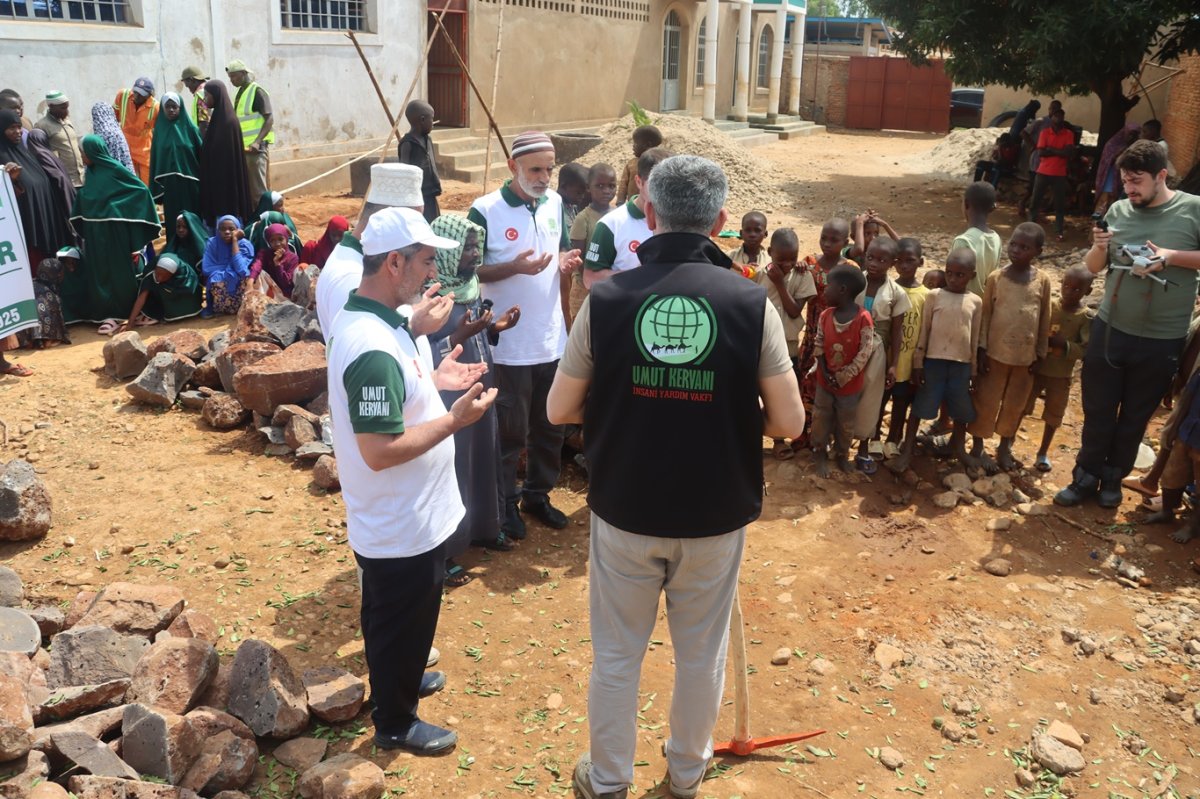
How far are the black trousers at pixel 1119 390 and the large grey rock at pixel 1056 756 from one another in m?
2.38

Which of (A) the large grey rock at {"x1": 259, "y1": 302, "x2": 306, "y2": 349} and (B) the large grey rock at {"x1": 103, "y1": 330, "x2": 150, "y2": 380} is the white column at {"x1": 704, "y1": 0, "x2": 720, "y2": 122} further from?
(B) the large grey rock at {"x1": 103, "y1": 330, "x2": 150, "y2": 380}

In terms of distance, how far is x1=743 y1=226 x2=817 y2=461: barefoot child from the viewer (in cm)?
546

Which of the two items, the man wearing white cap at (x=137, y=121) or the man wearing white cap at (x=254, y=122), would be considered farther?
the man wearing white cap at (x=137, y=121)

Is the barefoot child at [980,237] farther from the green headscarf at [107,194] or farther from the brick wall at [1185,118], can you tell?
the brick wall at [1185,118]

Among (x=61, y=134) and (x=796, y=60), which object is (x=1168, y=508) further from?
(x=796, y=60)

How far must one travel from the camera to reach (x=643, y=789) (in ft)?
10.7

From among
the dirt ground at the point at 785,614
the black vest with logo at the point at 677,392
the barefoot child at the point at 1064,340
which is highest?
the black vest with logo at the point at 677,392

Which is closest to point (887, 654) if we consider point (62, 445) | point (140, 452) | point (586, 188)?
point (586, 188)

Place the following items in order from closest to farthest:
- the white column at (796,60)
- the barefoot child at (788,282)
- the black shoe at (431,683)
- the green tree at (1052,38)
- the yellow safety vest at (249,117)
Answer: the black shoe at (431,683), the barefoot child at (788,282), the yellow safety vest at (249,117), the green tree at (1052,38), the white column at (796,60)

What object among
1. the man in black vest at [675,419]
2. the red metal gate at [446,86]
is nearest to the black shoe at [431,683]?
Answer: the man in black vest at [675,419]

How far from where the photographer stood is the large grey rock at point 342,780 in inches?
120

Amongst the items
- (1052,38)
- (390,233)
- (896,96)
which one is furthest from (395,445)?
(896,96)

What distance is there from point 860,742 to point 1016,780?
0.53 meters

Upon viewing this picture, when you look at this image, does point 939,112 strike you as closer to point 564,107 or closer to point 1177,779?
point 564,107
